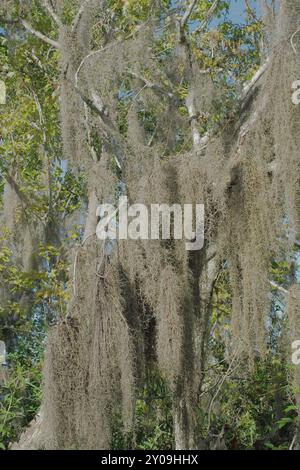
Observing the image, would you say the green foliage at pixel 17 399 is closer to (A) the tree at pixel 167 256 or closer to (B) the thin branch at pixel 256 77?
(A) the tree at pixel 167 256

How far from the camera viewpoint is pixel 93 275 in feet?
16.4

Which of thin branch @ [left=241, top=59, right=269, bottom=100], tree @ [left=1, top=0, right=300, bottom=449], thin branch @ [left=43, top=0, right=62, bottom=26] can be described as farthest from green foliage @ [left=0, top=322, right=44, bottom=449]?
thin branch @ [left=43, top=0, right=62, bottom=26]

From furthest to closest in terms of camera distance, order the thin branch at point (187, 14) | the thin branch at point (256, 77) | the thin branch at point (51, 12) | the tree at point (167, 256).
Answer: the thin branch at point (51, 12), the thin branch at point (187, 14), the thin branch at point (256, 77), the tree at point (167, 256)

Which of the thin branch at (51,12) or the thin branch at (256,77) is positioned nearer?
the thin branch at (256,77)

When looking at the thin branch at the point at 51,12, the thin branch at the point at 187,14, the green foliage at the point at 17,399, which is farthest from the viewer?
the thin branch at the point at 51,12

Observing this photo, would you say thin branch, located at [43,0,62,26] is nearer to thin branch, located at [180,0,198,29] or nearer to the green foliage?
thin branch, located at [180,0,198,29]

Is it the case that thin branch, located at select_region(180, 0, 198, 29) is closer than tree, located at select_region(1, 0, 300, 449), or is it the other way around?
tree, located at select_region(1, 0, 300, 449)

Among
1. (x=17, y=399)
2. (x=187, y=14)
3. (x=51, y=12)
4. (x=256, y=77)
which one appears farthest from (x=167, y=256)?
(x=51, y=12)

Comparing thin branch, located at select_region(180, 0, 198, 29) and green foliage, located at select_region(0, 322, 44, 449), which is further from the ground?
thin branch, located at select_region(180, 0, 198, 29)

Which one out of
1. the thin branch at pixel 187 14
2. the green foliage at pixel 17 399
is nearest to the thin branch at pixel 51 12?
the thin branch at pixel 187 14

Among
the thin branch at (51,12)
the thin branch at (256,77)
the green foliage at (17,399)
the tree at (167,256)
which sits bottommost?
the green foliage at (17,399)

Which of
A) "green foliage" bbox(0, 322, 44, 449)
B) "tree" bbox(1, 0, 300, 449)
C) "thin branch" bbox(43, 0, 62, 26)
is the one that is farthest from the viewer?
"thin branch" bbox(43, 0, 62, 26)

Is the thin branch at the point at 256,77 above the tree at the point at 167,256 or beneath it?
above

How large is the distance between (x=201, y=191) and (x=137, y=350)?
3.84ft
